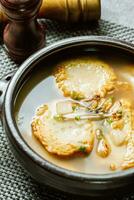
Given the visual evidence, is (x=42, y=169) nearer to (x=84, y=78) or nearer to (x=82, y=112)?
(x=82, y=112)

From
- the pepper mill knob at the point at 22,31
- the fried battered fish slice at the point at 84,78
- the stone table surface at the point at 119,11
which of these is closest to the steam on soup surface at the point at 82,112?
the fried battered fish slice at the point at 84,78

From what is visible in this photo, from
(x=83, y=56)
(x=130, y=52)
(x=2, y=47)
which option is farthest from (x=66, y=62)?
A: (x=2, y=47)

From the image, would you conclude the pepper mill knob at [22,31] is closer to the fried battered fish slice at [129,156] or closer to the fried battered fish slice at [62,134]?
the fried battered fish slice at [62,134]

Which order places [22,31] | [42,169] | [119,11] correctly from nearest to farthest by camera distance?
[42,169]
[22,31]
[119,11]

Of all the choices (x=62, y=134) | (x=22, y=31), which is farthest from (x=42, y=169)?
(x=22, y=31)

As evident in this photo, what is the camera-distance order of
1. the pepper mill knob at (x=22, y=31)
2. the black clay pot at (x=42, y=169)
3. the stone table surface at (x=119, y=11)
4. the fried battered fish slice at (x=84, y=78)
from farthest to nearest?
1. the stone table surface at (x=119, y=11)
2. the pepper mill knob at (x=22, y=31)
3. the fried battered fish slice at (x=84, y=78)
4. the black clay pot at (x=42, y=169)

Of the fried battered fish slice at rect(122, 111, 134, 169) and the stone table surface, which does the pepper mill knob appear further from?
the fried battered fish slice at rect(122, 111, 134, 169)
